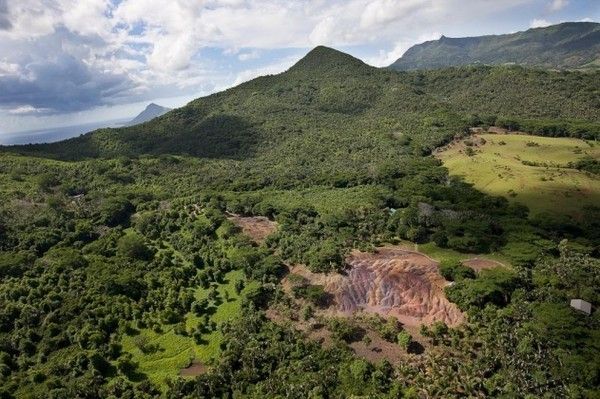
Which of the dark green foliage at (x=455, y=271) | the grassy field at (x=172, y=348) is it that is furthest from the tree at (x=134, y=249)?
the dark green foliage at (x=455, y=271)

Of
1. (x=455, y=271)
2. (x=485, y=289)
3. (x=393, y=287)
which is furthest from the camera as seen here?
(x=393, y=287)

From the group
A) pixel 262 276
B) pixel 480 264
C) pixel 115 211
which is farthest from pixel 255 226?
pixel 480 264

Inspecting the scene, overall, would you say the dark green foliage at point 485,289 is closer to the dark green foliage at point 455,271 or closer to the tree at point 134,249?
the dark green foliage at point 455,271

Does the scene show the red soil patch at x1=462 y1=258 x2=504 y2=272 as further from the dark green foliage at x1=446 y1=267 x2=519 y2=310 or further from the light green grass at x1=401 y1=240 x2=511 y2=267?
the dark green foliage at x1=446 y1=267 x2=519 y2=310

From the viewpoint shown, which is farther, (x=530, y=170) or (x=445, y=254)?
(x=530, y=170)

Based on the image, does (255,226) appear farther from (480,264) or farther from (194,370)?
(480,264)

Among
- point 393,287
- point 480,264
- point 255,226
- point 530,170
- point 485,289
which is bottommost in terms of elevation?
point 393,287

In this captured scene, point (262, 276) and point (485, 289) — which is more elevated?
point (262, 276)
